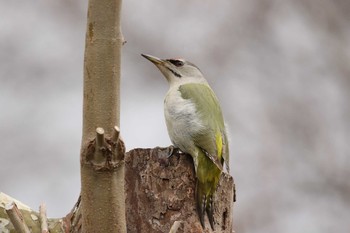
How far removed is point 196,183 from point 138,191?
0.22 meters

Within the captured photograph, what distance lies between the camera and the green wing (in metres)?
3.63

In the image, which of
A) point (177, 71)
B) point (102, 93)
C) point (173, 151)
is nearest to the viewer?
point (102, 93)

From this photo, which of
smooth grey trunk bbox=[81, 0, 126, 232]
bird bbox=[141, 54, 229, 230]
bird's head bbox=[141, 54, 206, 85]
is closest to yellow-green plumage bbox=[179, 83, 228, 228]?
bird bbox=[141, 54, 229, 230]

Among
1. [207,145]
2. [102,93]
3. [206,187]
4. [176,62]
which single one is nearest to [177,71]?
[176,62]

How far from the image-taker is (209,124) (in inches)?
147

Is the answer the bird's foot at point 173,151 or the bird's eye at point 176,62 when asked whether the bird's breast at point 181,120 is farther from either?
the bird's eye at point 176,62

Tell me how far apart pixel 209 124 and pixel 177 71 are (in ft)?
2.05

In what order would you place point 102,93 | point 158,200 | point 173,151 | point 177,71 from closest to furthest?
point 102,93 → point 158,200 → point 173,151 → point 177,71

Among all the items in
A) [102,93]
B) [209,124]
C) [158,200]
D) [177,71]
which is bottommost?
[102,93]

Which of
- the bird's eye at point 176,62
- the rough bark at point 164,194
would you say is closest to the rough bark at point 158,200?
the rough bark at point 164,194

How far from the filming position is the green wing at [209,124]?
363cm

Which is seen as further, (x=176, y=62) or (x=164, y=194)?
(x=176, y=62)

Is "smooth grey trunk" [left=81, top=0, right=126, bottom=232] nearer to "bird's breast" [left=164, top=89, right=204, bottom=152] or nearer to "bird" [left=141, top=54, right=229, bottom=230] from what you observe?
"bird" [left=141, top=54, right=229, bottom=230]

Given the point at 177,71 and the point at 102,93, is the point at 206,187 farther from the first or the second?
the point at 102,93
